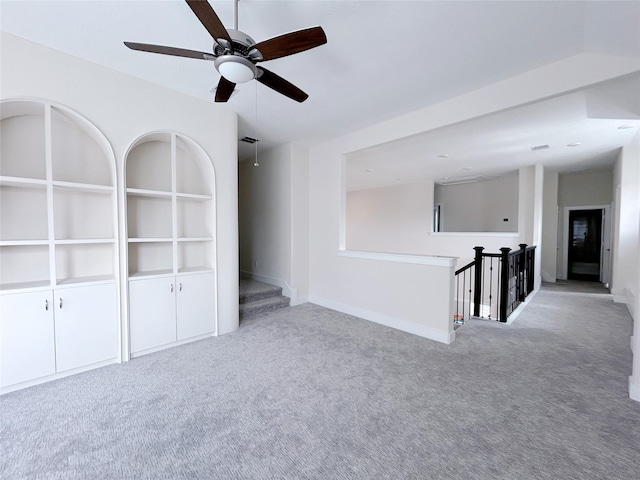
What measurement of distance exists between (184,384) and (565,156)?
7.15 metres

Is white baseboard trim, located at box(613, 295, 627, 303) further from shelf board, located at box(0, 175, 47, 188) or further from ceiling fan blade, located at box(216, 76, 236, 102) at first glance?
shelf board, located at box(0, 175, 47, 188)

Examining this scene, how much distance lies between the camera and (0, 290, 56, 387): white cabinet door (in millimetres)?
2229

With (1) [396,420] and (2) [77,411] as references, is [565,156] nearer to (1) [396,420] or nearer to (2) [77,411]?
(1) [396,420]

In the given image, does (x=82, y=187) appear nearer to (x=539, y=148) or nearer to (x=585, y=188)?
(x=539, y=148)

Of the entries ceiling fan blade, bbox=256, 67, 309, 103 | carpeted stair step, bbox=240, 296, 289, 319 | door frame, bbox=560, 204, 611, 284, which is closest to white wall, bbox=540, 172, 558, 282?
door frame, bbox=560, 204, 611, 284

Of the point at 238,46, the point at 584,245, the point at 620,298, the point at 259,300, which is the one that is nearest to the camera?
the point at 238,46

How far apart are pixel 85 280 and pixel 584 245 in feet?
35.0

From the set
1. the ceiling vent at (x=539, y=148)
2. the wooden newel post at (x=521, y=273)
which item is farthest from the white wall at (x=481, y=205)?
the wooden newel post at (x=521, y=273)

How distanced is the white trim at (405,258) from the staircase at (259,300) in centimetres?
130

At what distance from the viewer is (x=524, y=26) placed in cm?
197

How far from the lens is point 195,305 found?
3264 mm

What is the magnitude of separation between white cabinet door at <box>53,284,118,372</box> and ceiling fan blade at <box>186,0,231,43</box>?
2.49 metres

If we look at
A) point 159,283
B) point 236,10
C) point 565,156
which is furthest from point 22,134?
point 565,156

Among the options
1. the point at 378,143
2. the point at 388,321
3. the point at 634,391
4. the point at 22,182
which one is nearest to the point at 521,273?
the point at 388,321
